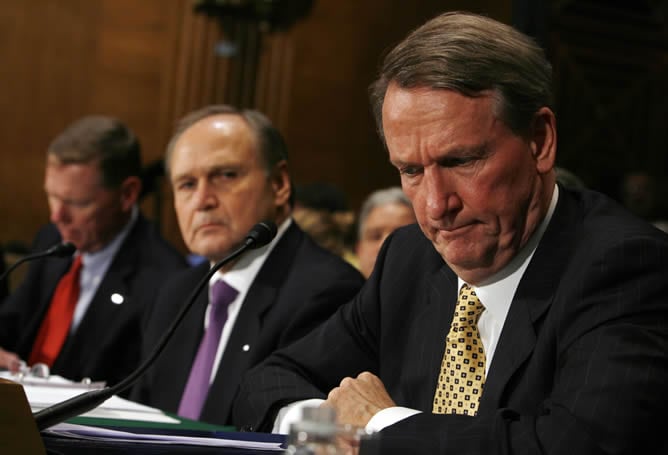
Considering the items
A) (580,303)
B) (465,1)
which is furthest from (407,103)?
(465,1)

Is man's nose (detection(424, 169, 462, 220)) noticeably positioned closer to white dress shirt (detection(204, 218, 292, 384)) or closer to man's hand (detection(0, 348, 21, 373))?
white dress shirt (detection(204, 218, 292, 384))

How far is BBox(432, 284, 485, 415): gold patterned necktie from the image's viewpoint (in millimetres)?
1985

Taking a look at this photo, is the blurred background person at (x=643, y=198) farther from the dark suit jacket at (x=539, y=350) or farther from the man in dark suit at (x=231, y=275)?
the dark suit jacket at (x=539, y=350)

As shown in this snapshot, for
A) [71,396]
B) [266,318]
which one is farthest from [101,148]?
[71,396]

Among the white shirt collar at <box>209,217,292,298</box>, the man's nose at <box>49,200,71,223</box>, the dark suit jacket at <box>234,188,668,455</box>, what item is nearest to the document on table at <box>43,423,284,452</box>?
the dark suit jacket at <box>234,188,668,455</box>

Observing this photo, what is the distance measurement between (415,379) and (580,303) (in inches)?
17.9

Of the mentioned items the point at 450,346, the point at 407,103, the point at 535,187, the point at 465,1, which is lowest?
the point at 450,346

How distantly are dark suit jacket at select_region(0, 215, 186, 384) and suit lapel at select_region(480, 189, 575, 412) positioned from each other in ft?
6.54

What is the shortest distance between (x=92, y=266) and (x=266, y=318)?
A: 1.44 m

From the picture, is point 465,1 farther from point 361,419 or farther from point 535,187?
point 361,419

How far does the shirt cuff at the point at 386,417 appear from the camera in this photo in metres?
1.81

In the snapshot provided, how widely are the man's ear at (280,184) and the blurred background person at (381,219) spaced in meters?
1.16

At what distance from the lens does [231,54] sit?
6.96m

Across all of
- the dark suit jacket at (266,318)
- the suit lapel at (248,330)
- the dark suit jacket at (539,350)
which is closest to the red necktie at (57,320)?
the dark suit jacket at (266,318)
